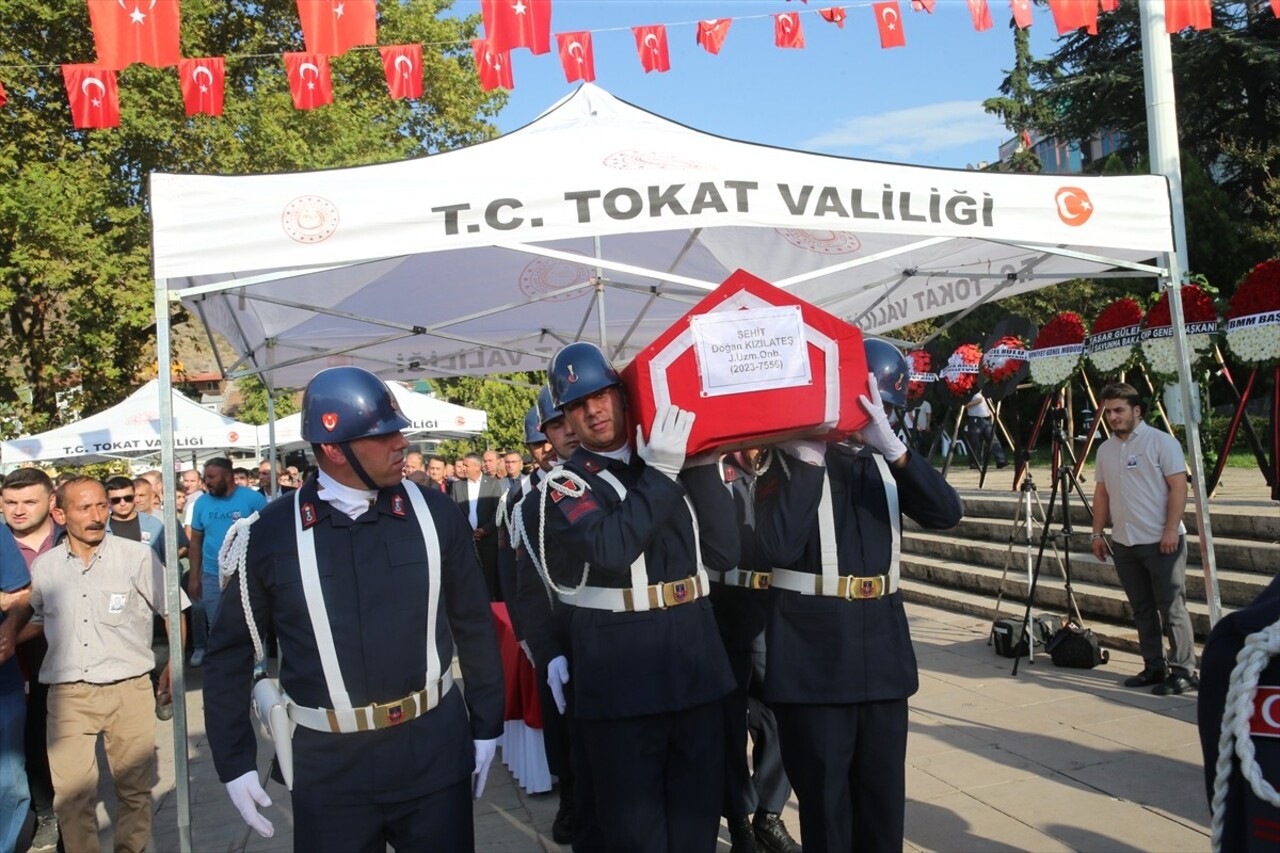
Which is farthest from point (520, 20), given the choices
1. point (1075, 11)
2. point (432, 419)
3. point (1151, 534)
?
point (432, 419)

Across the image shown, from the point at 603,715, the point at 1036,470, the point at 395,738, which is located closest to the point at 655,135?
the point at 603,715

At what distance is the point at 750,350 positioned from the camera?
11.5ft

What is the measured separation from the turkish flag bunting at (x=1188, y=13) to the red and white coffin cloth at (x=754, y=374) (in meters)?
8.77

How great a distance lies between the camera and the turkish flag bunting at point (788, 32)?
11242 millimetres

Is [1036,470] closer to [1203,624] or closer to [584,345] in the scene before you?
[1203,624]

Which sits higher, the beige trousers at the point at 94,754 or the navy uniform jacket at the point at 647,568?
the navy uniform jacket at the point at 647,568

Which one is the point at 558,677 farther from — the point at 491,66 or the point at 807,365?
the point at 491,66

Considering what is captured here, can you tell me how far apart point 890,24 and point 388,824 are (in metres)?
10.2

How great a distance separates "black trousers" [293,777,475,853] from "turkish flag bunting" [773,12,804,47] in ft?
32.2

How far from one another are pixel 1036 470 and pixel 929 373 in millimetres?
2578

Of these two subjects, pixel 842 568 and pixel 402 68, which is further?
pixel 402 68

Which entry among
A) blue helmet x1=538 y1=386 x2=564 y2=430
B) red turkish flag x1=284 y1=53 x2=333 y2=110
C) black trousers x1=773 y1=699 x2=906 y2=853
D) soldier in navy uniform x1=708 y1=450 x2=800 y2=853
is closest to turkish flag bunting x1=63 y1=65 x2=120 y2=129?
red turkish flag x1=284 y1=53 x2=333 y2=110

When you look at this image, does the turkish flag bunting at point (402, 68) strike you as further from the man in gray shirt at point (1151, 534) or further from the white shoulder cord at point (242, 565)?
the white shoulder cord at point (242, 565)

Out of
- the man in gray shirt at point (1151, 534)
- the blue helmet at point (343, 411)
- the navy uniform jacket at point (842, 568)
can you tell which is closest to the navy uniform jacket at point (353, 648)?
the blue helmet at point (343, 411)
